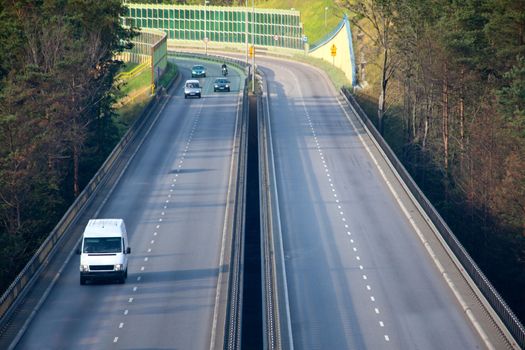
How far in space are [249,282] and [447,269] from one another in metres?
9.17

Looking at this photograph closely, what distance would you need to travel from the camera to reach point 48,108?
69.8 metres

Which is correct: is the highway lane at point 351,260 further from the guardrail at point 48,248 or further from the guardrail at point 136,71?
the guardrail at point 136,71

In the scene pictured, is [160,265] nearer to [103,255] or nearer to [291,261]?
[103,255]

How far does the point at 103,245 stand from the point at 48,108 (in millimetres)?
25890

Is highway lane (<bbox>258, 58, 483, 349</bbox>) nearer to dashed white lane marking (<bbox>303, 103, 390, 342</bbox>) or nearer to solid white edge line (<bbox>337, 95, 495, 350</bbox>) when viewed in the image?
dashed white lane marking (<bbox>303, 103, 390, 342</bbox>)

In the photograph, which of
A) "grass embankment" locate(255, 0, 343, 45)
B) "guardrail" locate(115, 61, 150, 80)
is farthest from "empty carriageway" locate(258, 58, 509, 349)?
"grass embankment" locate(255, 0, 343, 45)

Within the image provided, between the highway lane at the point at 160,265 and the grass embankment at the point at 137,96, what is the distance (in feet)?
58.4

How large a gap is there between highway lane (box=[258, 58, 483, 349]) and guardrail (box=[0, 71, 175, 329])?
10544mm

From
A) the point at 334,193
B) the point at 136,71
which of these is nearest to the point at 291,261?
the point at 334,193

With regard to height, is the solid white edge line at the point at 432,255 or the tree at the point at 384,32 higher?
the tree at the point at 384,32

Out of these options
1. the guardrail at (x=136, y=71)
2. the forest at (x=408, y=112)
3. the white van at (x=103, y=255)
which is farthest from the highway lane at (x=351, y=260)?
the guardrail at (x=136, y=71)

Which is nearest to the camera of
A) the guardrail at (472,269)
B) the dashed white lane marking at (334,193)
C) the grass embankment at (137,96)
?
the guardrail at (472,269)

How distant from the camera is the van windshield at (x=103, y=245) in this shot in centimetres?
4572

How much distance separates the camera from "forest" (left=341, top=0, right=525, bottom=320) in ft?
200
